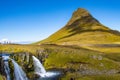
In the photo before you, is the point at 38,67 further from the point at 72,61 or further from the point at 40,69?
the point at 72,61

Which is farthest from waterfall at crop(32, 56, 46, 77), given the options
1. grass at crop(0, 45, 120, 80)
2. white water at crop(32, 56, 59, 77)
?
grass at crop(0, 45, 120, 80)

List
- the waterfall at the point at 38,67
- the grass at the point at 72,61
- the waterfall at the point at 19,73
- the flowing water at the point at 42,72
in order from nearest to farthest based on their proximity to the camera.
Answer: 1. the waterfall at the point at 19,73
2. the flowing water at the point at 42,72
3. the waterfall at the point at 38,67
4. the grass at the point at 72,61

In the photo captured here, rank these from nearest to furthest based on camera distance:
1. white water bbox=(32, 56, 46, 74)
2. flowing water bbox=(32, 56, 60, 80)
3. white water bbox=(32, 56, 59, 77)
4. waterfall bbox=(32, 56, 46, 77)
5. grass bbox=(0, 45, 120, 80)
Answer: flowing water bbox=(32, 56, 60, 80) < white water bbox=(32, 56, 59, 77) < waterfall bbox=(32, 56, 46, 77) < white water bbox=(32, 56, 46, 74) < grass bbox=(0, 45, 120, 80)

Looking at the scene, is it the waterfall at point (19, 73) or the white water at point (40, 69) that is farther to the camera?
the white water at point (40, 69)

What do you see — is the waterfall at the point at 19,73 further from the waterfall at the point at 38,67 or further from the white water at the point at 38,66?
the white water at the point at 38,66

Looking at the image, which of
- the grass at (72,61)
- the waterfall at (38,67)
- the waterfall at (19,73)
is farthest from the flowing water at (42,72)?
the waterfall at (19,73)

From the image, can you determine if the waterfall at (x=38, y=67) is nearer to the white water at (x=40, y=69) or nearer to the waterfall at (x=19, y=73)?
the white water at (x=40, y=69)

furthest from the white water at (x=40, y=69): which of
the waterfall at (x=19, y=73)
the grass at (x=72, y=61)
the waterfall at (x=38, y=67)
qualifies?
the waterfall at (x=19, y=73)

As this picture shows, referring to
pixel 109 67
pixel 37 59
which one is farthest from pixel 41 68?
pixel 109 67

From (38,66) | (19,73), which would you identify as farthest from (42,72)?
(19,73)

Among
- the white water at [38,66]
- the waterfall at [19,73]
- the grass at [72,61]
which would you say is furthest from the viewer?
the grass at [72,61]

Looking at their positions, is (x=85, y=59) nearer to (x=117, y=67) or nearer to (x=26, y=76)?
(x=117, y=67)

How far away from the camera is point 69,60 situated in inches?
5541

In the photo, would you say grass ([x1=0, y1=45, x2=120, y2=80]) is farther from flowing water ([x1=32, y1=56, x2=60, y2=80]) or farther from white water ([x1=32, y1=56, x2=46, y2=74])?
flowing water ([x1=32, y1=56, x2=60, y2=80])
